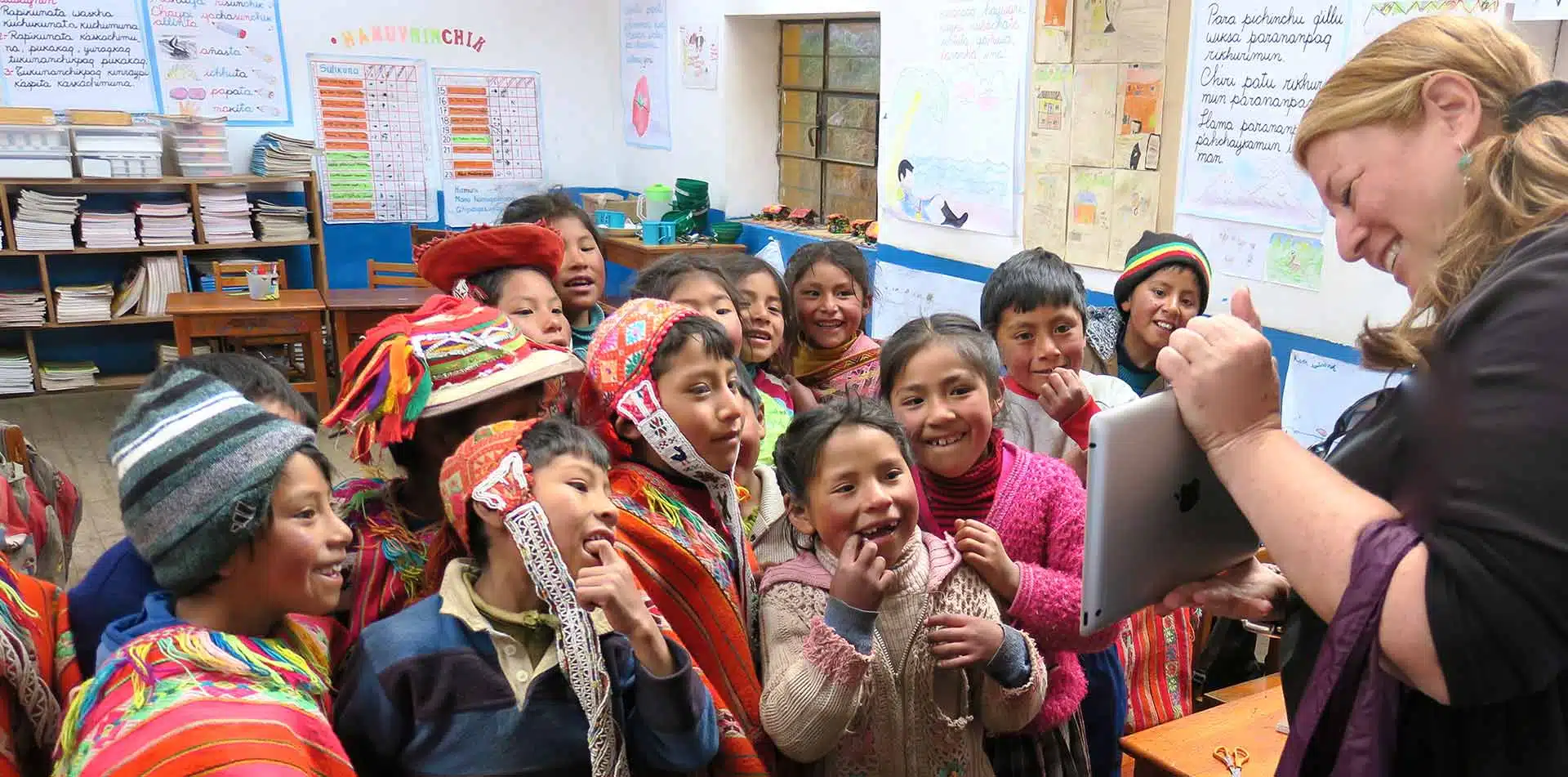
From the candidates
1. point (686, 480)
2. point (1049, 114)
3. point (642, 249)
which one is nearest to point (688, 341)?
point (686, 480)

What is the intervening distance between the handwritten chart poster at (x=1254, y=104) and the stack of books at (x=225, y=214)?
5308 millimetres

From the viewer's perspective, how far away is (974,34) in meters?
4.10

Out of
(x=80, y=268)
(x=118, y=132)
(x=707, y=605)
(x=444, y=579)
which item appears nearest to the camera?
(x=444, y=579)

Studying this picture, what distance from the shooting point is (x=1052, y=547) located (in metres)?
1.68

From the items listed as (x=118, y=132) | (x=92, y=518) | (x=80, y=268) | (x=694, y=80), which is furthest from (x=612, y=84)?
(x=92, y=518)

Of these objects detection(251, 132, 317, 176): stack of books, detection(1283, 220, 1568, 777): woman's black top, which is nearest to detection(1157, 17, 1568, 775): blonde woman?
detection(1283, 220, 1568, 777): woman's black top

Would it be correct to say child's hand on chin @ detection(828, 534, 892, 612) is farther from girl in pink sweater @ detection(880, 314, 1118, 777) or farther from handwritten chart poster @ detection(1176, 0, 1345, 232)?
handwritten chart poster @ detection(1176, 0, 1345, 232)

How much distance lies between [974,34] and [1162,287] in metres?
1.99

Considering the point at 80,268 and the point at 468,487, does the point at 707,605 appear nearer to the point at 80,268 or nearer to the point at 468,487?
the point at 468,487

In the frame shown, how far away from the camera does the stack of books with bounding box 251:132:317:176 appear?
6.20 metres

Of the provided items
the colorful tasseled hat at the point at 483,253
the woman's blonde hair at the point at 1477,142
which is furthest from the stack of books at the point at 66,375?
the woman's blonde hair at the point at 1477,142

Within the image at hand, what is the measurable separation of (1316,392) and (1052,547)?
1667 millimetres

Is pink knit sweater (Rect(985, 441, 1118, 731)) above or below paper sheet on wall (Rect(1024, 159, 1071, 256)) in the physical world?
below

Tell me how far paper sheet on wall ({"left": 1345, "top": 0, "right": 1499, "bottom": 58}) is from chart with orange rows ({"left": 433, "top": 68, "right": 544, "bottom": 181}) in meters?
5.56
